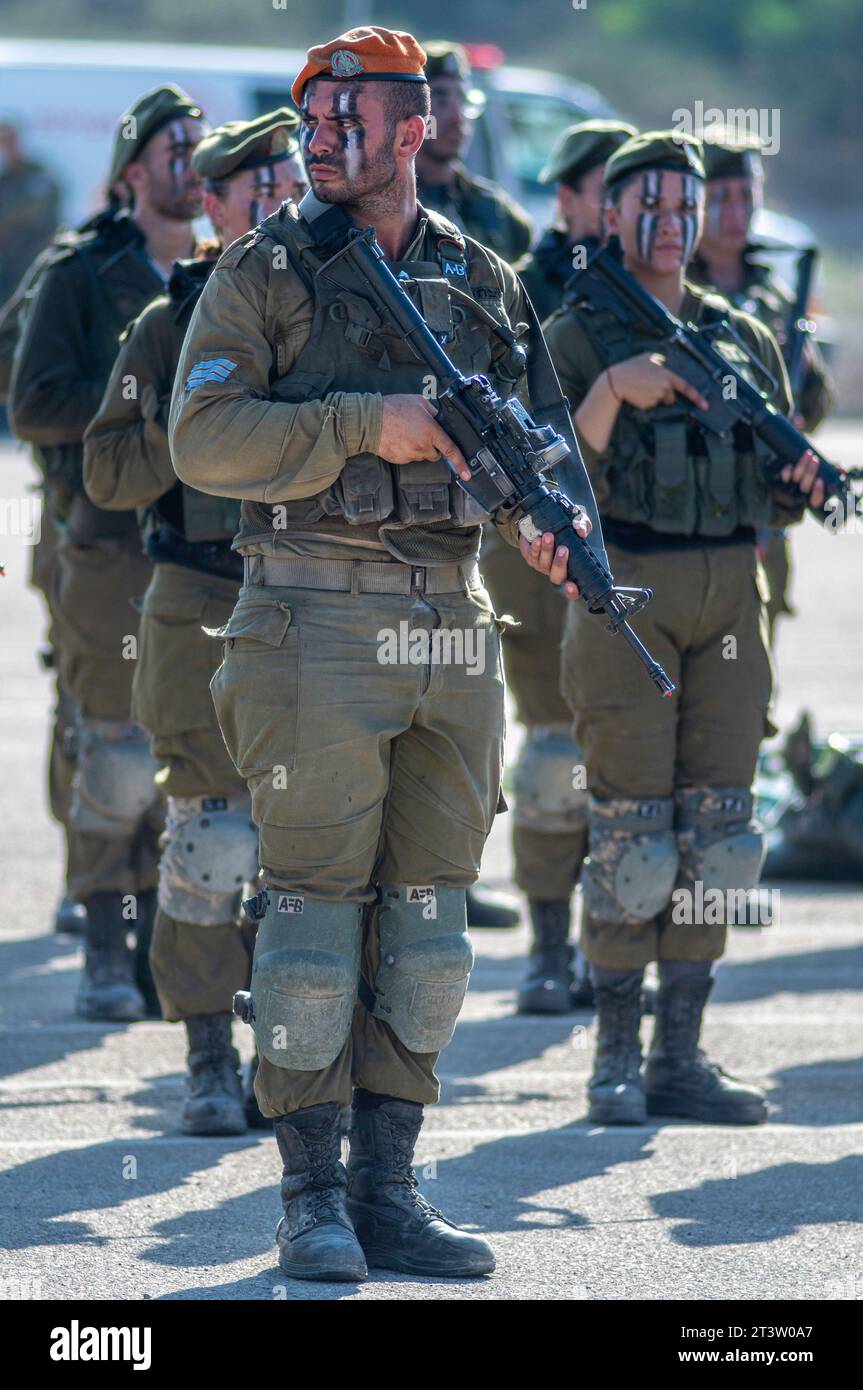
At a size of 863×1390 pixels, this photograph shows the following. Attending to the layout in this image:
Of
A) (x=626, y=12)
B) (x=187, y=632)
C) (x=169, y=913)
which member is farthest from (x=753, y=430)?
(x=626, y=12)

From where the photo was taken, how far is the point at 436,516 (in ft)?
14.3

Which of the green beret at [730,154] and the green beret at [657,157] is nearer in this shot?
the green beret at [657,157]

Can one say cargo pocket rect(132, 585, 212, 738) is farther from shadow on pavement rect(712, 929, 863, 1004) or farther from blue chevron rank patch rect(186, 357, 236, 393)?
shadow on pavement rect(712, 929, 863, 1004)

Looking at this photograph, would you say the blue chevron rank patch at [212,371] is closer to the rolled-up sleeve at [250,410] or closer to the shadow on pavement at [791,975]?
Answer: the rolled-up sleeve at [250,410]

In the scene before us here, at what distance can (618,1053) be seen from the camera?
5.62m

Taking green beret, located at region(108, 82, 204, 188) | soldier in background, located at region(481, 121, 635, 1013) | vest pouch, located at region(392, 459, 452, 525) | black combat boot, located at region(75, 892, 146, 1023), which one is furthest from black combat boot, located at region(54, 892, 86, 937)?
vest pouch, located at region(392, 459, 452, 525)

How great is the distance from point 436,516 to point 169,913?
58.2 inches

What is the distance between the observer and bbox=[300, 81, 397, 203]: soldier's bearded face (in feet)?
14.2

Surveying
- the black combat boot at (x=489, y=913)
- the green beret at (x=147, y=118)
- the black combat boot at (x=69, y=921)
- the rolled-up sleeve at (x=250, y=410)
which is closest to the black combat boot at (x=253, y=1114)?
the rolled-up sleeve at (x=250, y=410)

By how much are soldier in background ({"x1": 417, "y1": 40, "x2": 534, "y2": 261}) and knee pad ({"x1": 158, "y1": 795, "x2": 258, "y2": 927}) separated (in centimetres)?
276

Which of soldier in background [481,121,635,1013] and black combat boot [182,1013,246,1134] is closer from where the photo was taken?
black combat boot [182,1013,246,1134]

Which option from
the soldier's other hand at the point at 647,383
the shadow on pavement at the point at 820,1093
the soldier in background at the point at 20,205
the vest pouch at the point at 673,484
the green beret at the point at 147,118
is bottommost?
the shadow on pavement at the point at 820,1093

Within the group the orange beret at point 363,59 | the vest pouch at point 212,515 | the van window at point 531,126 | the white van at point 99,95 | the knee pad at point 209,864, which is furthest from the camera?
the white van at point 99,95

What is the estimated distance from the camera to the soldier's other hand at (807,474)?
5.50 metres
